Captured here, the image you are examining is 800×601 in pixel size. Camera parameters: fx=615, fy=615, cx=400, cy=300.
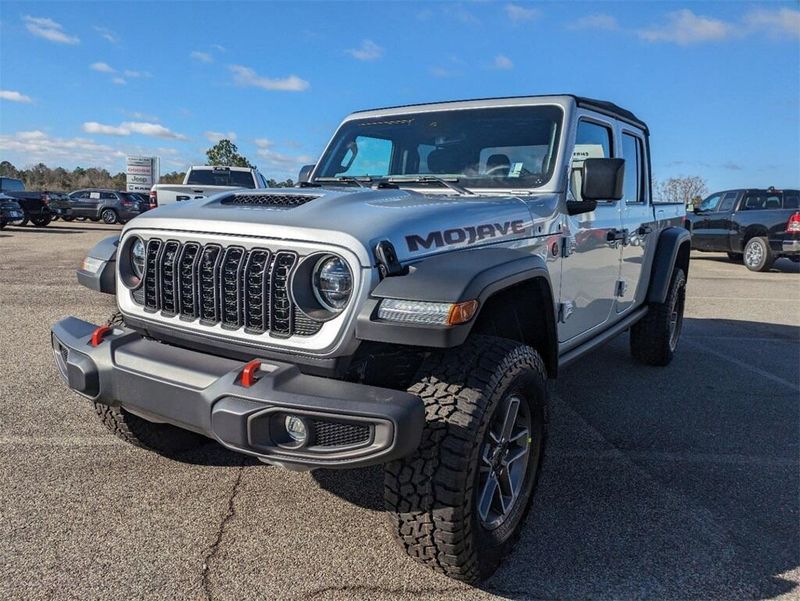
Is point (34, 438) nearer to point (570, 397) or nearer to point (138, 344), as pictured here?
point (138, 344)

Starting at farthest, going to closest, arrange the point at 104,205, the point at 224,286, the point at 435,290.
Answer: the point at 104,205
the point at 224,286
the point at 435,290

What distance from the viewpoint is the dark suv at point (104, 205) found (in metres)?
26.6

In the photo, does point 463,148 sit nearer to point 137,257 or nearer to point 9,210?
point 137,257

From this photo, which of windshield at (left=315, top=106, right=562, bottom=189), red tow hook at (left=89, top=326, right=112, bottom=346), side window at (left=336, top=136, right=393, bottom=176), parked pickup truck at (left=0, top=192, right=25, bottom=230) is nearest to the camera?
red tow hook at (left=89, top=326, right=112, bottom=346)

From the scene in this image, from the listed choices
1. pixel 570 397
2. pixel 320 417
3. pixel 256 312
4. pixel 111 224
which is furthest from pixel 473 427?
pixel 111 224

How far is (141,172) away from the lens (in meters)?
38.8

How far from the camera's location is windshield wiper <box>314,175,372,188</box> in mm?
3660

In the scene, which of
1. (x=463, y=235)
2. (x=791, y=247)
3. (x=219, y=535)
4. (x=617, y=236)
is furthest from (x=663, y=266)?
(x=791, y=247)

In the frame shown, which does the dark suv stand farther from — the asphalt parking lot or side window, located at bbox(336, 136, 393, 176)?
side window, located at bbox(336, 136, 393, 176)

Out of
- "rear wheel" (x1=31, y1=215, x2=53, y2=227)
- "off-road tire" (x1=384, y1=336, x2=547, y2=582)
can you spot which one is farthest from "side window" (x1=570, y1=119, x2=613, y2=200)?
"rear wheel" (x1=31, y1=215, x2=53, y2=227)

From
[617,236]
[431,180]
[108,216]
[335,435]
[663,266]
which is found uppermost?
[431,180]

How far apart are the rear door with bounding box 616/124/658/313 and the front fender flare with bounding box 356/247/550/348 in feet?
7.75

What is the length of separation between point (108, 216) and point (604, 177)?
27.6 m

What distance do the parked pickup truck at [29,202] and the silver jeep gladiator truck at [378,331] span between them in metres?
21.6
